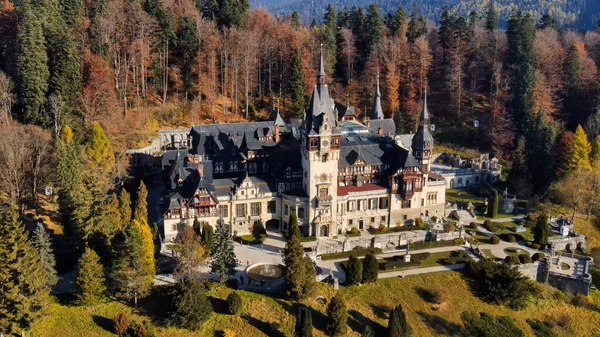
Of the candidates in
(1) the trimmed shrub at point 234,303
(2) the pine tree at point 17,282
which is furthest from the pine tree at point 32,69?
(1) the trimmed shrub at point 234,303

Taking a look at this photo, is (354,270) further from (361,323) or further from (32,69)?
(32,69)

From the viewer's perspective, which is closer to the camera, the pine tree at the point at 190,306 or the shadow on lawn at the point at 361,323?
the pine tree at the point at 190,306

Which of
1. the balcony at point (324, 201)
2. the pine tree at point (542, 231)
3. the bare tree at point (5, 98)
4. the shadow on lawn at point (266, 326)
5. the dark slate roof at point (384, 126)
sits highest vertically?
the bare tree at point (5, 98)

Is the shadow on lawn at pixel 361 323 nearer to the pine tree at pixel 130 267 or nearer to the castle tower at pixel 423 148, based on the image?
the pine tree at pixel 130 267

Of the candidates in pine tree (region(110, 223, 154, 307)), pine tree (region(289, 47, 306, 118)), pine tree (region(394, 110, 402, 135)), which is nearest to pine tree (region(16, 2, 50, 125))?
pine tree (region(110, 223, 154, 307))

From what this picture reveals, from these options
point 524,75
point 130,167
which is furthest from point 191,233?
point 524,75

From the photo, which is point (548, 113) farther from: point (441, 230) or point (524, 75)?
point (441, 230)

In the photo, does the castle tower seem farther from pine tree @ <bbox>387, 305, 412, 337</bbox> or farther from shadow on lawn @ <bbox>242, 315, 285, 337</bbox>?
shadow on lawn @ <bbox>242, 315, 285, 337</bbox>

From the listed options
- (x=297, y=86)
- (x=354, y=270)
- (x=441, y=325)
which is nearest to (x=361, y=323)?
(x=354, y=270)
